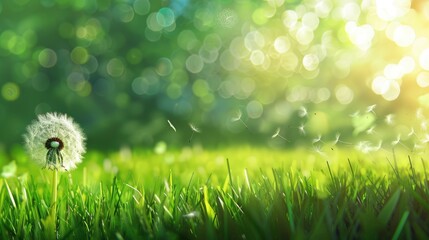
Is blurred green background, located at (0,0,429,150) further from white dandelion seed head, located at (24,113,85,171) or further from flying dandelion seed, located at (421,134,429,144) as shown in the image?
white dandelion seed head, located at (24,113,85,171)

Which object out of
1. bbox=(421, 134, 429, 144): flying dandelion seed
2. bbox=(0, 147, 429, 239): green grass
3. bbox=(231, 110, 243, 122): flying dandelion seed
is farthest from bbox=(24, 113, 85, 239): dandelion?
bbox=(421, 134, 429, 144): flying dandelion seed

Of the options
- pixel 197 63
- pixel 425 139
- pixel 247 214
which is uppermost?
pixel 197 63

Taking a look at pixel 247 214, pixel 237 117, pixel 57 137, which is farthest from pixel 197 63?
pixel 247 214

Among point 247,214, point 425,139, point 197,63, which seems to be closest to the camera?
point 247,214

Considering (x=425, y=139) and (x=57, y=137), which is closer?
(x=57, y=137)

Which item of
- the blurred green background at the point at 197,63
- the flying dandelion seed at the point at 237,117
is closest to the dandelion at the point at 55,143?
the flying dandelion seed at the point at 237,117

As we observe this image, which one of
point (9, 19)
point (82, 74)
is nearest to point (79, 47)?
point (82, 74)

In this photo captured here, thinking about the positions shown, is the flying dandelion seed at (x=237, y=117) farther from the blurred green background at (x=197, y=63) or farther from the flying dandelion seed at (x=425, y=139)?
the blurred green background at (x=197, y=63)

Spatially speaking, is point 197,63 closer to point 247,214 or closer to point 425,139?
point 425,139

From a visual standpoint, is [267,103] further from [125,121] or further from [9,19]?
[9,19]
